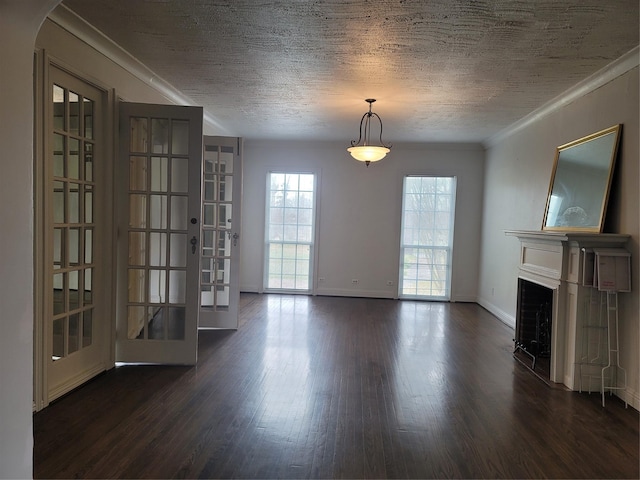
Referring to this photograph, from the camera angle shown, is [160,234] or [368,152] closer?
[160,234]

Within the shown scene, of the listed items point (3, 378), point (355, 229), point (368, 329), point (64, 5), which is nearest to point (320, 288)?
point (355, 229)

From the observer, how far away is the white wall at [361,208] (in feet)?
23.1

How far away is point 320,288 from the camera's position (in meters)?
7.33

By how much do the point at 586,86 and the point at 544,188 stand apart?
1.18m

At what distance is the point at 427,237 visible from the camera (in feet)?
23.6

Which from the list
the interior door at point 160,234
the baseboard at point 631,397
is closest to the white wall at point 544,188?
the baseboard at point 631,397

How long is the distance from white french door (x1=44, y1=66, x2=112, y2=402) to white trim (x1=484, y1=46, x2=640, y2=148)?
405 centimetres

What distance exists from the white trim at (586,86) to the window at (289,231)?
3.39 metres

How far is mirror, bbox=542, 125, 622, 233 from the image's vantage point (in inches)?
136

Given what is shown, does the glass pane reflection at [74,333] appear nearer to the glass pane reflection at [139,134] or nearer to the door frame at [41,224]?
the door frame at [41,224]

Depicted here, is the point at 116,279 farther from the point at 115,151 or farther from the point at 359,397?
the point at 359,397

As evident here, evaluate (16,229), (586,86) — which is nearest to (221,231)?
(16,229)

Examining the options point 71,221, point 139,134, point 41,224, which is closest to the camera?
point 41,224

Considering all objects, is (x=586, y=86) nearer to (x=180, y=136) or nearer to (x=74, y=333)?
(x=180, y=136)
